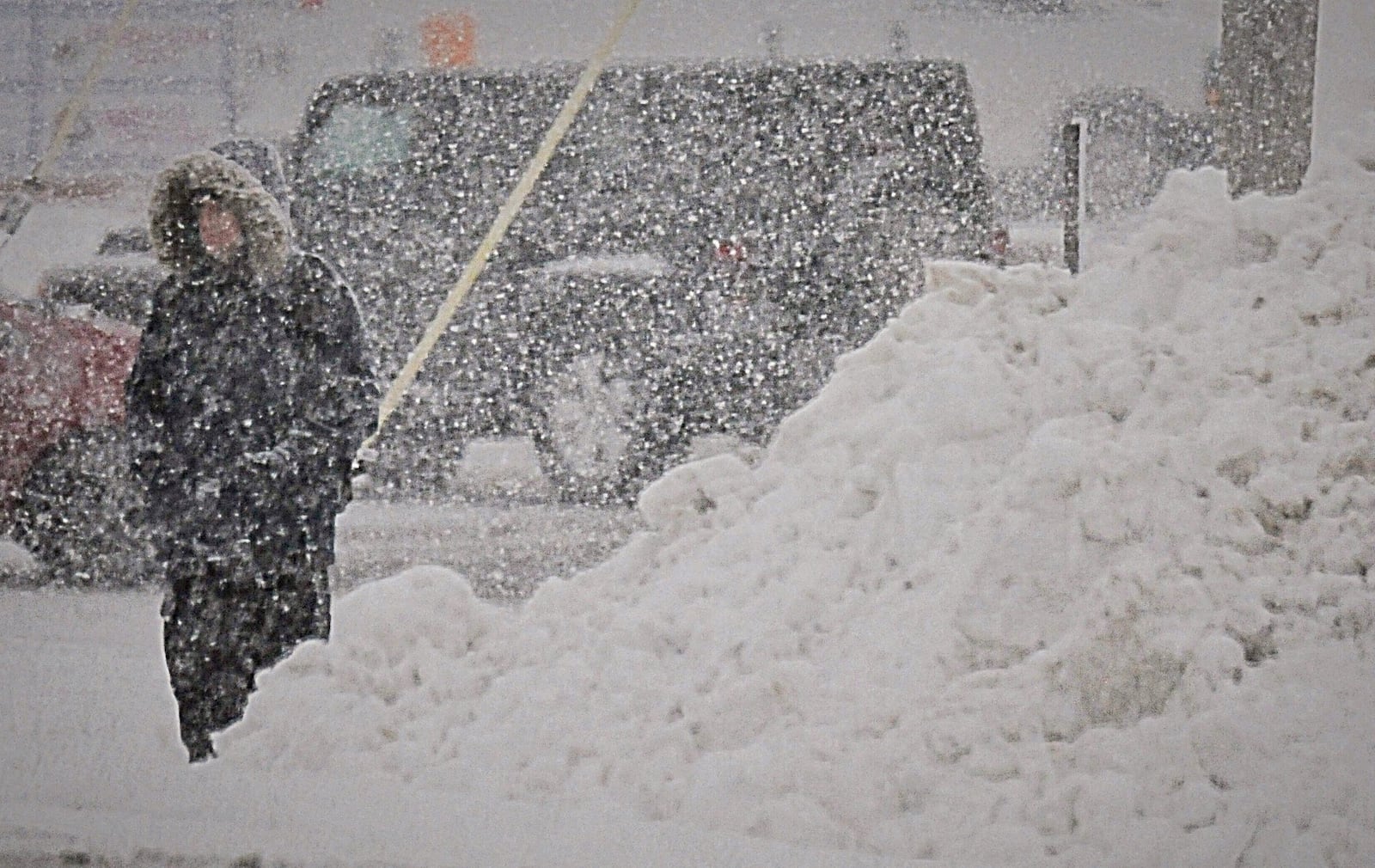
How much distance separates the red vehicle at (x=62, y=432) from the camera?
5.11 m

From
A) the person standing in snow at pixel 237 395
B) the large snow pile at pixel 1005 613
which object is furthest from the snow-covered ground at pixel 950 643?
the person standing in snow at pixel 237 395

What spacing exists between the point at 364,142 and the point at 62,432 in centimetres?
167

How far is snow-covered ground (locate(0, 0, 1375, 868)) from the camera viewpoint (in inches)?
123

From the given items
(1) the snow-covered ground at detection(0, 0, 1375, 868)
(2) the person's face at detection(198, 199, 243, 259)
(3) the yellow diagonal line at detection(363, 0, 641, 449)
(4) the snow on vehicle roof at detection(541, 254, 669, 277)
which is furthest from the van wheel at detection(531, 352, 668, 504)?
(2) the person's face at detection(198, 199, 243, 259)

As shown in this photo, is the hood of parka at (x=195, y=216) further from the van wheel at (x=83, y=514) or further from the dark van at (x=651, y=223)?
the dark van at (x=651, y=223)

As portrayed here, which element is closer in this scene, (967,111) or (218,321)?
(218,321)

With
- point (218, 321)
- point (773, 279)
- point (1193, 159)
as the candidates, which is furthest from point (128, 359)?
point (1193, 159)

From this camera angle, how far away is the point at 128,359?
5223 mm

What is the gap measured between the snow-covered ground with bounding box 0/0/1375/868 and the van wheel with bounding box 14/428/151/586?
1332mm

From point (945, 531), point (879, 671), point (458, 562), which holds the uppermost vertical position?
point (945, 531)

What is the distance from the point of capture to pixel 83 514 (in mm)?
5281

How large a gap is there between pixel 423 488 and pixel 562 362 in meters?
0.91

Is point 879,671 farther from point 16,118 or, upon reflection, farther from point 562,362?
point 16,118

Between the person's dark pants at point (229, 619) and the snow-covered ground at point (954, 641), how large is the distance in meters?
0.10
